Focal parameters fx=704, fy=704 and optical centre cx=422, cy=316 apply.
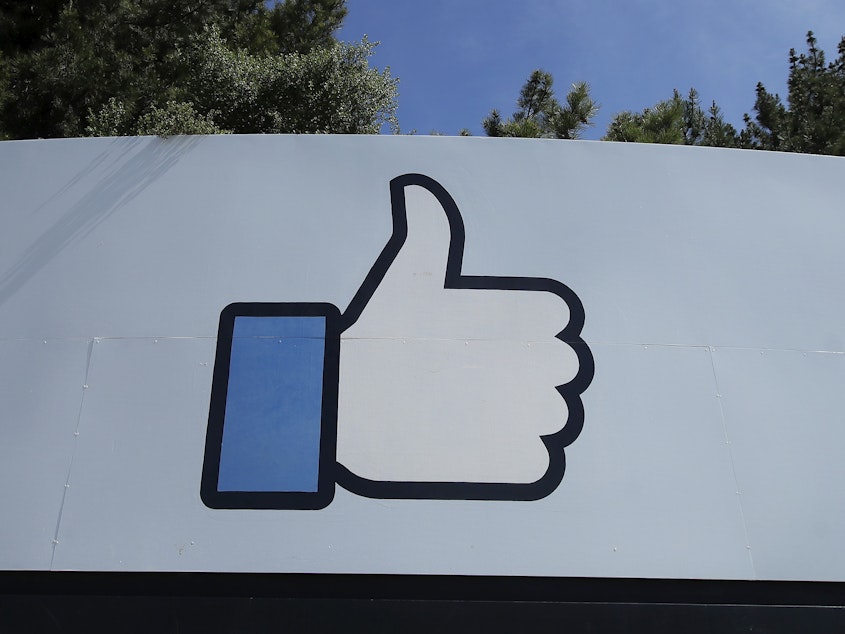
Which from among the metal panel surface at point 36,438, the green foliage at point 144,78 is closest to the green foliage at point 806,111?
the green foliage at point 144,78

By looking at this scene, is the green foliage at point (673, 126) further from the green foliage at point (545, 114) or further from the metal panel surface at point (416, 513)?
the metal panel surface at point (416, 513)

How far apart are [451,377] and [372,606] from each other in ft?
2.31

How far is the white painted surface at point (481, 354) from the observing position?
2057mm

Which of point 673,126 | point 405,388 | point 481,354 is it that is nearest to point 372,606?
point 405,388

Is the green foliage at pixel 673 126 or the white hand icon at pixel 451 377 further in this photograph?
the green foliage at pixel 673 126

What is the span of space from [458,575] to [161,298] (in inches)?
50.2

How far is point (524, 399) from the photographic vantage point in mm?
2188

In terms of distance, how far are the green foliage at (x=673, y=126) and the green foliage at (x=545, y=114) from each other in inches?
13.7

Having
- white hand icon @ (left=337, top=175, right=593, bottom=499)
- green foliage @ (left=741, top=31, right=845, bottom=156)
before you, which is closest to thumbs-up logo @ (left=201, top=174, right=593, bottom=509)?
white hand icon @ (left=337, top=175, right=593, bottom=499)

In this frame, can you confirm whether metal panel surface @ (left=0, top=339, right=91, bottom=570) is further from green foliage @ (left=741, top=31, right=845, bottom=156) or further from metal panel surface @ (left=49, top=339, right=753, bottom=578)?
green foliage @ (left=741, top=31, right=845, bottom=156)

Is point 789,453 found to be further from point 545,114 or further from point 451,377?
point 545,114

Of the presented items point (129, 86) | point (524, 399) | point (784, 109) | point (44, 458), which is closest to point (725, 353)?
point (524, 399)

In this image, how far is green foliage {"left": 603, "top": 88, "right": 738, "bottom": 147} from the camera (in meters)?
6.25

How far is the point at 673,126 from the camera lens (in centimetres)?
648
